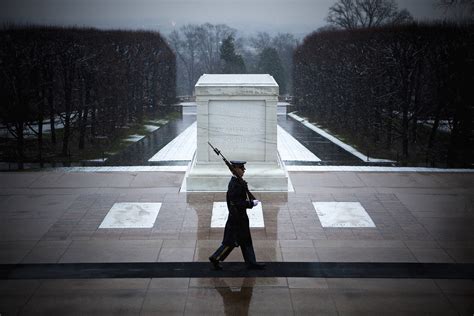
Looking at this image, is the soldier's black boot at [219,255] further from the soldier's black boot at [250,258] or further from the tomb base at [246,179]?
the tomb base at [246,179]

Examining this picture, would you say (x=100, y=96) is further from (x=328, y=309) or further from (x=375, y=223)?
→ (x=328, y=309)

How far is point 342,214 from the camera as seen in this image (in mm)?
10539

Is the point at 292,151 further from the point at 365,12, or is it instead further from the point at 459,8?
the point at 365,12

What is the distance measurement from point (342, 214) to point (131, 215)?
14.1 feet

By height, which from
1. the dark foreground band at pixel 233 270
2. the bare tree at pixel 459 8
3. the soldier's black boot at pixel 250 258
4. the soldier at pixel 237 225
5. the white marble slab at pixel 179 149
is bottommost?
the white marble slab at pixel 179 149

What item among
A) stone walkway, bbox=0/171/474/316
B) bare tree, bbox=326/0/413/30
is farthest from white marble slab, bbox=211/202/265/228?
bare tree, bbox=326/0/413/30

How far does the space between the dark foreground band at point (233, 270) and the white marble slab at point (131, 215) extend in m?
2.07

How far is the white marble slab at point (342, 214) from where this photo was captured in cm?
995

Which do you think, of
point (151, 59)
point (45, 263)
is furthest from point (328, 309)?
point (151, 59)

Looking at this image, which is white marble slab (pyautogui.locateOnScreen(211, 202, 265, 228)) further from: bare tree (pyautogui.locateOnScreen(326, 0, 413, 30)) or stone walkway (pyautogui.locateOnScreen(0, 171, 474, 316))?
bare tree (pyautogui.locateOnScreen(326, 0, 413, 30))

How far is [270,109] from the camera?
488 inches

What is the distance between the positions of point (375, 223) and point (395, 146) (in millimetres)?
15285

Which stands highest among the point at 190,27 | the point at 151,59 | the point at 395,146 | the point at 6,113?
the point at 190,27

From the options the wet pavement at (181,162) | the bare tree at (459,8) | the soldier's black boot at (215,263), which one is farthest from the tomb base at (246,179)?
the bare tree at (459,8)
